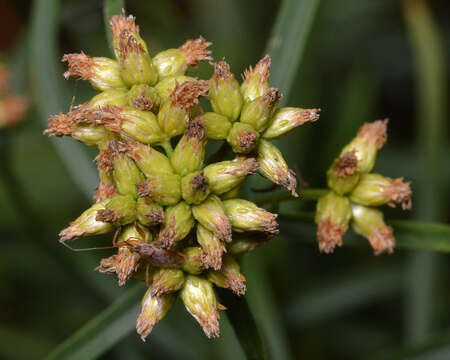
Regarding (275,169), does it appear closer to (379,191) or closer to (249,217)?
(249,217)

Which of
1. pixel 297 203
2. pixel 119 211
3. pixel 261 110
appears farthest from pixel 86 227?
pixel 297 203

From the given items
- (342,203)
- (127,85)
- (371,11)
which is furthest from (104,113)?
(371,11)

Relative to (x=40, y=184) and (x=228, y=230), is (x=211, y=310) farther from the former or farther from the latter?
(x=40, y=184)

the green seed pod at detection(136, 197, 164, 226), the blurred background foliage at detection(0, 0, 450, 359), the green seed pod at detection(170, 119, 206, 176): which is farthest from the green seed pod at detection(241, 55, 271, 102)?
the blurred background foliage at detection(0, 0, 450, 359)

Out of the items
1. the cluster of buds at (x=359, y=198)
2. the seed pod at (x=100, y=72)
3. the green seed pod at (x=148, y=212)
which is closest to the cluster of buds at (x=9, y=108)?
the seed pod at (x=100, y=72)

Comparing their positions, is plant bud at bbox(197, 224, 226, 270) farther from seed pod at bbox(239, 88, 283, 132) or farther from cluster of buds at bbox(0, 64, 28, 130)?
cluster of buds at bbox(0, 64, 28, 130)

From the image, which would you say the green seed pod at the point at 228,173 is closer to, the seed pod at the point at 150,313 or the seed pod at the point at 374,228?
the seed pod at the point at 150,313
